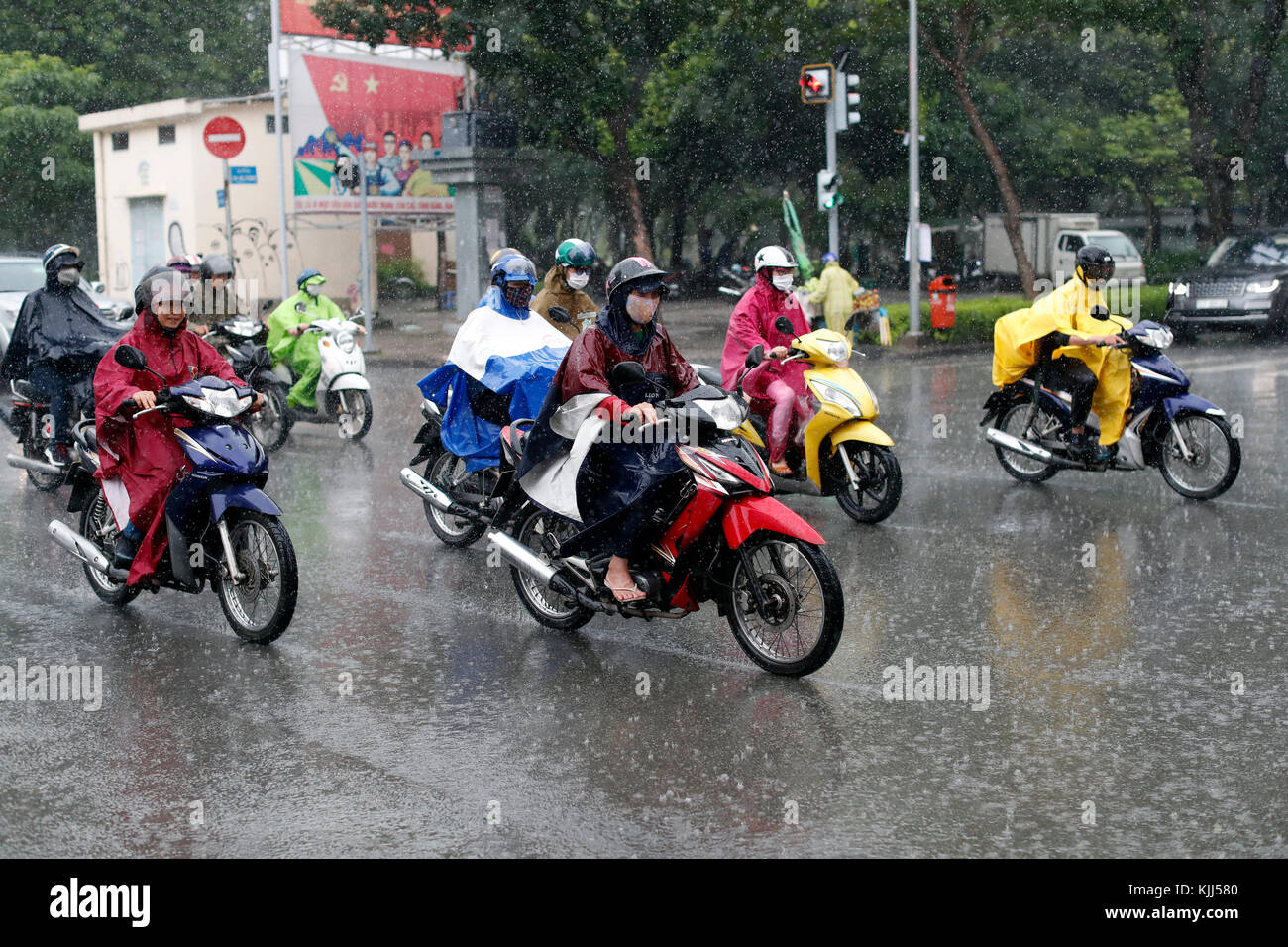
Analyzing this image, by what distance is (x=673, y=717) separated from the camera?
557 centimetres

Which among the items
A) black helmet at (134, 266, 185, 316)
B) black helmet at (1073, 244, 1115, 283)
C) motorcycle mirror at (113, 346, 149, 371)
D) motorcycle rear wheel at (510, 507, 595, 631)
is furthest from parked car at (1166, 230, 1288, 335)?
motorcycle mirror at (113, 346, 149, 371)

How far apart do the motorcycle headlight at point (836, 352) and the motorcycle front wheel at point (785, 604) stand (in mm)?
3608

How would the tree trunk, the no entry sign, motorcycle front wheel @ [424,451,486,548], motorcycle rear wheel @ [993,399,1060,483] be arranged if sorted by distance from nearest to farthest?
motorcycle front wheel @ [424,451,486,548]
motorcycle rear wheel @ [993,399,1060,483]
the no entry sign
the tree trunk

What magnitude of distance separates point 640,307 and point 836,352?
350 cm

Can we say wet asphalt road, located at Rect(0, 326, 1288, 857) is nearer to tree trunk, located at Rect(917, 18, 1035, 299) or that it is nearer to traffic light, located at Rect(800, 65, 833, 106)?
traffic light, located at Rect(800, 65, 833, 106)

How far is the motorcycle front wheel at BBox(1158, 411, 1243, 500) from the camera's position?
32.2 feet

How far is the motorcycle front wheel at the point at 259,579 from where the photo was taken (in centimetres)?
645

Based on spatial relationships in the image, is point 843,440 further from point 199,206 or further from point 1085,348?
point 199,206

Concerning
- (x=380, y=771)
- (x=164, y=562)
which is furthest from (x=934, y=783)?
(x=164, y=562)

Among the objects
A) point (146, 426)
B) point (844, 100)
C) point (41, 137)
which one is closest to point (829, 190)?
point (844, 100)

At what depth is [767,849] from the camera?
14.1 feet

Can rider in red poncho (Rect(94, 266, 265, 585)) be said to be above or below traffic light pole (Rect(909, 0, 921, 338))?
below
